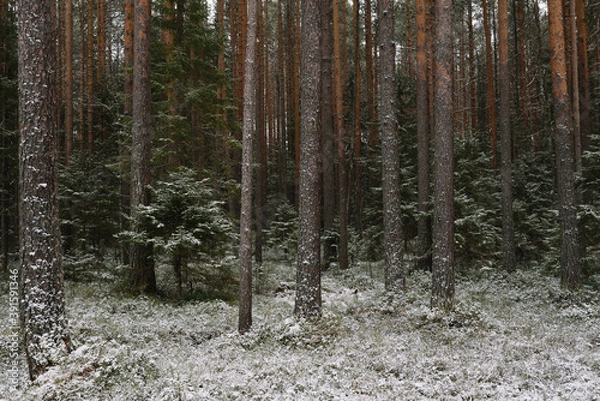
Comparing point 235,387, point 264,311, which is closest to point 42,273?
point 235,387

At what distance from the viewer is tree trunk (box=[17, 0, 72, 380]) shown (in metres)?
6.18

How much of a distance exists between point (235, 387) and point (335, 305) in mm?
5792

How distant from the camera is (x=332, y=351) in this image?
757 centimetres

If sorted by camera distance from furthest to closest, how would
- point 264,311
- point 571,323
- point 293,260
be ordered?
point 293,260
point 264,311
point 571,323

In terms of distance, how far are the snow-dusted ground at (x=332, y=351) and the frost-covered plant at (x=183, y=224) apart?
1.48 meters

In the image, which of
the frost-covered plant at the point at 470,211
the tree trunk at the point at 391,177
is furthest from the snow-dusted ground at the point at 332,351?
the frost-covered plant at the point at 470,211

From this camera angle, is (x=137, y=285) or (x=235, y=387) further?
(x=137, y=285)

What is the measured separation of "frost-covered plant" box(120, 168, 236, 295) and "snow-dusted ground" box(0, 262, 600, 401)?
1.48 m

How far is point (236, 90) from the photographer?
23016mm

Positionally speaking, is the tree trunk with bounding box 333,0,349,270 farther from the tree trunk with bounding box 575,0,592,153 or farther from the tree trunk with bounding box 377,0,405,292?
the tree trunk with bounding box 575,0,592,153

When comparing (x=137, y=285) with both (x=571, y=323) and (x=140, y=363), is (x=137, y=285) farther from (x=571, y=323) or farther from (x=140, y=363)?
(x=571, y=323)

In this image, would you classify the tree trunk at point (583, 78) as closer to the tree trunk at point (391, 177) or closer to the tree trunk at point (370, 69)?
the tree trunk at point (370, 69)

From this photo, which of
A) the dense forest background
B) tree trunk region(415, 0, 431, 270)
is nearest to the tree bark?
the dense forest background

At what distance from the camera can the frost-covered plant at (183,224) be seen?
11.1 m
